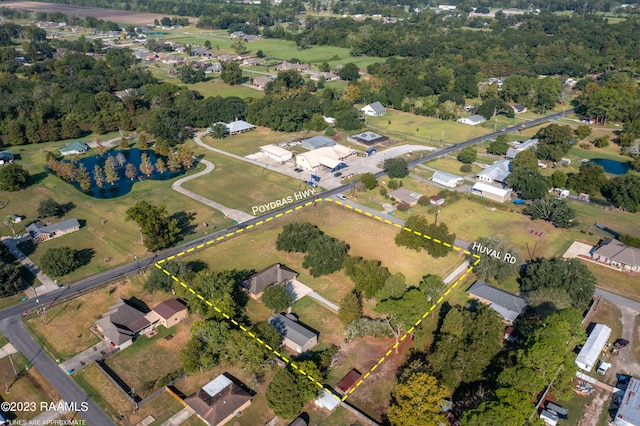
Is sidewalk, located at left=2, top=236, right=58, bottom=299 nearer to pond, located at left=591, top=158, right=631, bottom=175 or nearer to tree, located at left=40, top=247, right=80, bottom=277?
tree, located at left=40, top=247, right=80, bottom=277

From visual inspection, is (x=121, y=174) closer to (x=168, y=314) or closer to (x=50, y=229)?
(x=50, y=229)

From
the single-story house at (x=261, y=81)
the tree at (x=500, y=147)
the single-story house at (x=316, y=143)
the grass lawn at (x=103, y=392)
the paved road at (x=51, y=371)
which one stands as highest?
the single-story house at (x=261, y=81)

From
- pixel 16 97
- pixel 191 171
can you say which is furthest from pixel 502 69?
pixel 16 97

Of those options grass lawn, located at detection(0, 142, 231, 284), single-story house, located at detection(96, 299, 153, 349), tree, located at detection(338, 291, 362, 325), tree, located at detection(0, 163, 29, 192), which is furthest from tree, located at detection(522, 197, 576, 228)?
tree, located at detection(0, 163, 29, 192)

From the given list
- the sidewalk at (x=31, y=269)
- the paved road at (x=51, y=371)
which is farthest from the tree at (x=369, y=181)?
the paved road at (x=51, y=371)

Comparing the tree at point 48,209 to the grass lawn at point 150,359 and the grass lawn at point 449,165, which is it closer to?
the grass lawn at point 150,359

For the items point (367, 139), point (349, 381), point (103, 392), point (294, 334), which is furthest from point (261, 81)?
point (349, 381)
